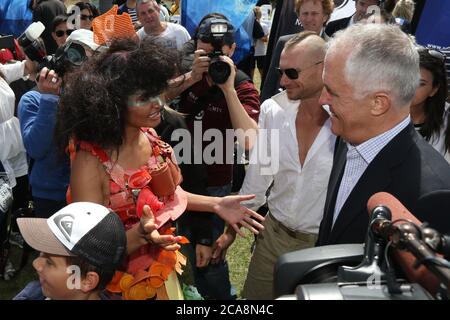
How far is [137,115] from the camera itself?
2342mm

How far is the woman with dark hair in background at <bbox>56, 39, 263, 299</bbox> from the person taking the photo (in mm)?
2217

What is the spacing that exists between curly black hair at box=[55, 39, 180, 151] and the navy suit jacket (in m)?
1.03

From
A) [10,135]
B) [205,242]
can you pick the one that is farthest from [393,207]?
[10,135]

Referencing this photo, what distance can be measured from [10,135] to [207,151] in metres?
1.52

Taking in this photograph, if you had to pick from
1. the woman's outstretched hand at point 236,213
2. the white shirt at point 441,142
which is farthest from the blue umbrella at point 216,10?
the woman's outstretched hand at point 236,213

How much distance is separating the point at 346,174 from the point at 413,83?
0.44 metres

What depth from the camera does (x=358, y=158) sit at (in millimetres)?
2072

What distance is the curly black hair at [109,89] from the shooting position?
2.24 m

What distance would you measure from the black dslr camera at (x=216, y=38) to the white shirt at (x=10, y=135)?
151 centimetres

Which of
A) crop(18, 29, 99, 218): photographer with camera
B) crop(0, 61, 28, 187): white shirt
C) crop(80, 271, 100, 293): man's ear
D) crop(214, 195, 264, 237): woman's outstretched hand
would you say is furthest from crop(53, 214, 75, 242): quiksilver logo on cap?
crop(0, 61, 28, 187): white shirt

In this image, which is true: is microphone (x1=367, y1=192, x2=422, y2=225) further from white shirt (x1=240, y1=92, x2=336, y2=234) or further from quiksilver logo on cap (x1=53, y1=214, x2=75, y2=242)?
white shirt (x1=240, y1=92, x2=336, y2=234)

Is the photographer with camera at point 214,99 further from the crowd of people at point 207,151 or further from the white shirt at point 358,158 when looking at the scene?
the white shirt at point 358,158

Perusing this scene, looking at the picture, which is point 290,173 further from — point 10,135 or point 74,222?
point 10,135

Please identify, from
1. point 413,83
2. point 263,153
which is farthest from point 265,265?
point 413,83
